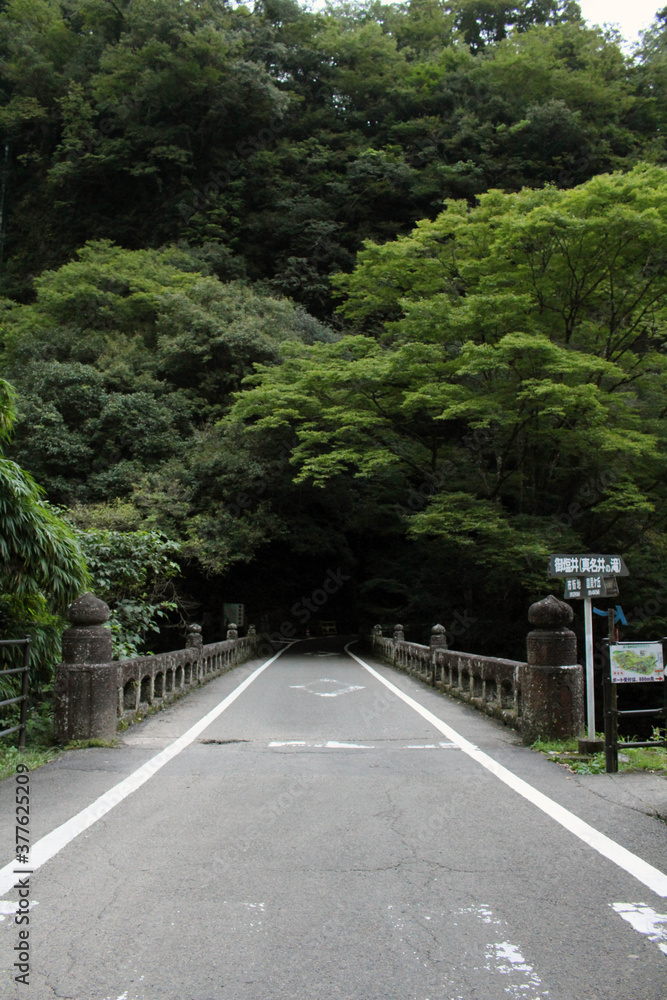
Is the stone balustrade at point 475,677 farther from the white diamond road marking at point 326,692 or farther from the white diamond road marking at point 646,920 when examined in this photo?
the white diamond road marking at point 646,920

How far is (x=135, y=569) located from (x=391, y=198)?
3888 cm

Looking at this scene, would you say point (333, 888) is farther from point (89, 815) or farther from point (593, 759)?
point (593, 759)

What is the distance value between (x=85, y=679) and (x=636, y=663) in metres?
5.07

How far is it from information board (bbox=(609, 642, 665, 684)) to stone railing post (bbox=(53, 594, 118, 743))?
15.4 feet

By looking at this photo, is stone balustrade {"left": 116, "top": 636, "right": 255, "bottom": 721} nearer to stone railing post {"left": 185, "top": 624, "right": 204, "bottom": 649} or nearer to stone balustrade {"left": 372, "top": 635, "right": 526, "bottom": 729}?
stone railing post {"left": 185, "top": 624, "right": 204, "bottom": 649}

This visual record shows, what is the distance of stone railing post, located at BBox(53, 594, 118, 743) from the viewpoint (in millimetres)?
7223

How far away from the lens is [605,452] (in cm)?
2055

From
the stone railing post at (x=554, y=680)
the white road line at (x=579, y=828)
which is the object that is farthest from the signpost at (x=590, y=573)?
the white road line at (x=579, y=828)

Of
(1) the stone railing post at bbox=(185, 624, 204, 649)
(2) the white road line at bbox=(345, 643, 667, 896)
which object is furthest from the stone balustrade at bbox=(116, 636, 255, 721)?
(2) the white road line at bbox=(345, 643, 667, 896)

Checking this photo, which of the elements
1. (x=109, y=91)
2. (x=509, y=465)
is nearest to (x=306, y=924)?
(x=509, y=465)

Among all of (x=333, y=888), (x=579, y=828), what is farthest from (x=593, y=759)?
(x=333, y=888)

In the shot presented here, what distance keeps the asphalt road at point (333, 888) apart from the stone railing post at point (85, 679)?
525 mm

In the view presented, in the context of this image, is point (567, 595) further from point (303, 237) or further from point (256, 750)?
point (303, 237)

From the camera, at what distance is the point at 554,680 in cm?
719
